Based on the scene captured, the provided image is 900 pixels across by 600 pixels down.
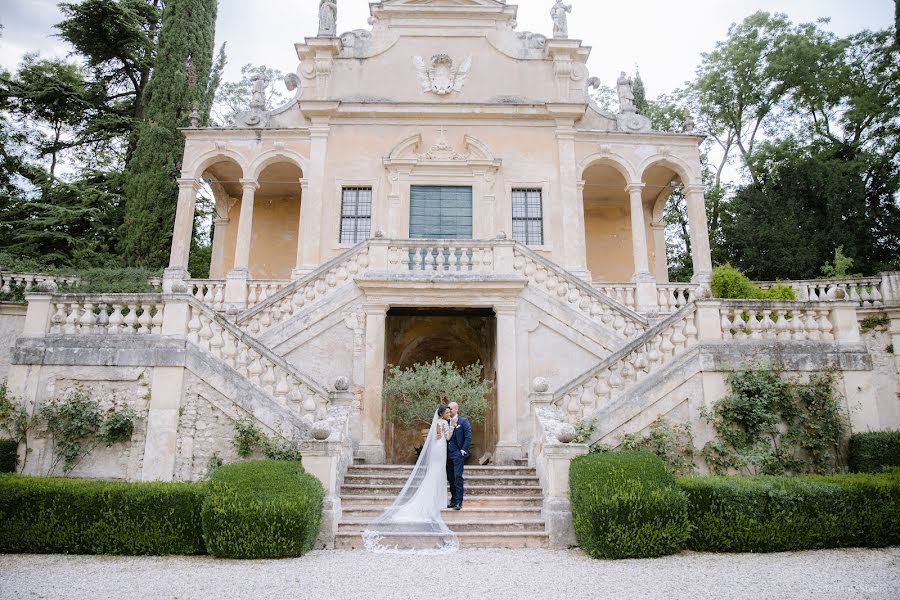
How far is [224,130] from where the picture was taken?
1848 cm

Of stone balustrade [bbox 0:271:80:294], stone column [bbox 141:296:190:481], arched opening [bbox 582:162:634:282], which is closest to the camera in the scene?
stone column [bbox 141:296:190:481]

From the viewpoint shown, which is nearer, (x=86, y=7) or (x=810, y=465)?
(x=810, y=465)

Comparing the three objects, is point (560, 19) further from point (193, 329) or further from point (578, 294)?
point (193, 329)

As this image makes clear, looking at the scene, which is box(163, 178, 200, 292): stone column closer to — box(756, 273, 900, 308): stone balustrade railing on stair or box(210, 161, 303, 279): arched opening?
box(210, 161, 303, 279): arched opening

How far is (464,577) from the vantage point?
6.67 meters

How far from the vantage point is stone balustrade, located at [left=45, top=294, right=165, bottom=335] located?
1073 centimetres

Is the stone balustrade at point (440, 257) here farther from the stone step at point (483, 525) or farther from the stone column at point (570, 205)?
the stone step at point (483, 525)

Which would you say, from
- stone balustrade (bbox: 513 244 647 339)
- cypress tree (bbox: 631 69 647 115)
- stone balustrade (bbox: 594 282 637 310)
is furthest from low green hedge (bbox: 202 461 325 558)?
cypress tree (bbox: 631 69 647 115)

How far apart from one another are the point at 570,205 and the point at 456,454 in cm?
1076

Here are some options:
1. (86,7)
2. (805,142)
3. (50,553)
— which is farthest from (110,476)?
(805,142)

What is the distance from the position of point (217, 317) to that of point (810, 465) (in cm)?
1057

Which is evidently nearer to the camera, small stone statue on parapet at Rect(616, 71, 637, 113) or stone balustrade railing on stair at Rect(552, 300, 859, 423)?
stone balustrade railing on stair at Rect(552, 300, 859, 423)

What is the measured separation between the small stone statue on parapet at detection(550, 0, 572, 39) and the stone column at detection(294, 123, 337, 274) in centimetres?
815

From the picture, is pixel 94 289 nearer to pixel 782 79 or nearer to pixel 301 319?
pixel 301 319
